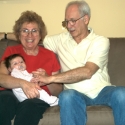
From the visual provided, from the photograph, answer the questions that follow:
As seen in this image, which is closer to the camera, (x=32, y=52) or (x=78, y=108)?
(x=78, y=108)

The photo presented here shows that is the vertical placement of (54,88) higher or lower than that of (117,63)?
lower

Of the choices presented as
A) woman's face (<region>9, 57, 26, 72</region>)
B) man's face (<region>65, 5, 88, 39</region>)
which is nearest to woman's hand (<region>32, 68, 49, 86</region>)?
woman's face (<region>9, 57, 26, 72</region>)

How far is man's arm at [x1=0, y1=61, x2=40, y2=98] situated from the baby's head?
0.07 meters

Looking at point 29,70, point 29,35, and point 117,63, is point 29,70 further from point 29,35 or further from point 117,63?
point 117,63

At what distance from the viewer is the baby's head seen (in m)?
1.97

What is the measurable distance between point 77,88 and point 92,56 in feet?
0.98

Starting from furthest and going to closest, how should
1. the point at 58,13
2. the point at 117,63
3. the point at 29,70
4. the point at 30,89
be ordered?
the point at 58,13 → the point at 117,63 → the point at 29,70 → the point at 30,89

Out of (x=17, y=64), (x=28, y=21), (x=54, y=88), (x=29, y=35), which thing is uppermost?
(x=28, y=21)

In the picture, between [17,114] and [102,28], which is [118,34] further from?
[17,114]

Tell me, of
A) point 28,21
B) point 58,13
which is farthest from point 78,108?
point 58,13

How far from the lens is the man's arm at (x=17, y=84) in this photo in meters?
1.77

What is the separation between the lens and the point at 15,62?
6.47ft

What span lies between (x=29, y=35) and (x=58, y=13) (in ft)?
2.33

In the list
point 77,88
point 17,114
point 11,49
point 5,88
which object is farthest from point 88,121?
point 11,49
